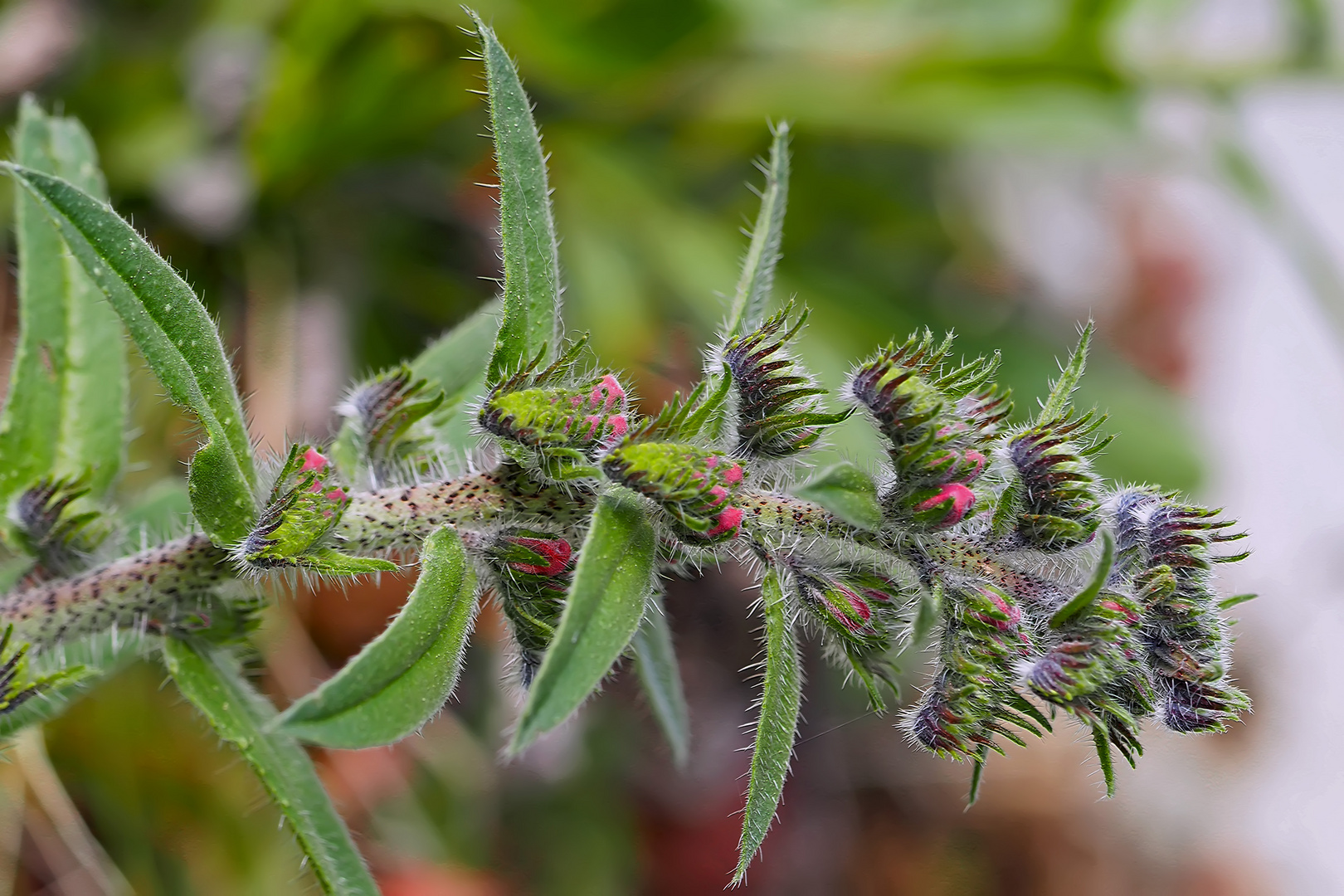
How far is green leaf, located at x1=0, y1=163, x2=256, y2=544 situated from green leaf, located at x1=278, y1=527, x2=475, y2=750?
0.27m

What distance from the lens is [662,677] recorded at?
178 cm

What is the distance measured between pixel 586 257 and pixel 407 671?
8.80 feet

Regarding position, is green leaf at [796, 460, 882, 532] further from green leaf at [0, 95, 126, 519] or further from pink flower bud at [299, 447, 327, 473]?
green leaf at [0, 95, 126, 519]

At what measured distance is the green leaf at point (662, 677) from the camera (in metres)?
1.65

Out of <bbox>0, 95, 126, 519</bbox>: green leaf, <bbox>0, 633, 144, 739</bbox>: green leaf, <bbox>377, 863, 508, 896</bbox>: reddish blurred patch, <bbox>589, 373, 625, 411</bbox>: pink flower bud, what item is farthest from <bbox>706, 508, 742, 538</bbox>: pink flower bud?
<bbox>377, 863, 508, 896</bbox>: reddish blurred patch

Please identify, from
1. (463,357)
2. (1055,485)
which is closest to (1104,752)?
(1055,485)

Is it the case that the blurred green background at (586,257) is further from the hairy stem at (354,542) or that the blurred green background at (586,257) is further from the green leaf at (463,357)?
the hairy stem at (354,542)

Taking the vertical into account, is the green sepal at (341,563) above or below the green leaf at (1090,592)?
below

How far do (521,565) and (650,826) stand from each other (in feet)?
9.71

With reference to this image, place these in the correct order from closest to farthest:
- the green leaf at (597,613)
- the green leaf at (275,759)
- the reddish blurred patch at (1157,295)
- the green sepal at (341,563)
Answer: the green leaf at (597,613) → the green sepal at (341,563) → the green leaf at (275,759) → the reddish blurred patch at (1157,295)

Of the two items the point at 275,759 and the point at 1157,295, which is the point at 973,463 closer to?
the point at 275,759

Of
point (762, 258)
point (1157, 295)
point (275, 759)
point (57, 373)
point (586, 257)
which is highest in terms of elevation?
point (1157, 295)

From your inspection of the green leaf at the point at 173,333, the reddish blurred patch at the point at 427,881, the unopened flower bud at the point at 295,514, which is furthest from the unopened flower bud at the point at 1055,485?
the reddish blurred patch at the point at 427,881

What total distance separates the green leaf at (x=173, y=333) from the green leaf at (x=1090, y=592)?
3.37ft
